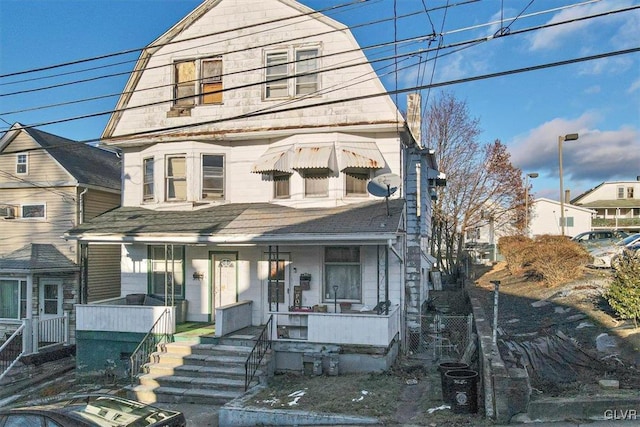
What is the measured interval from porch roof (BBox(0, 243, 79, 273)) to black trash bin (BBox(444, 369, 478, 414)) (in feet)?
50.1

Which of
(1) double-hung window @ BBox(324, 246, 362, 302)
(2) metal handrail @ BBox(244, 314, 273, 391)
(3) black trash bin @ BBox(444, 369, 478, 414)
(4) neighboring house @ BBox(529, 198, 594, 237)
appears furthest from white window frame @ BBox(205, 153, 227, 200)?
(4) neighboring house @ BBox(529, 198, 594, 237)

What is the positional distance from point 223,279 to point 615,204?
64211 mm

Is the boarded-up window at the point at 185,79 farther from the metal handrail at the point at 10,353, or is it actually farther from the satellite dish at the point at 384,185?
the metal handrail at the point at 10,353

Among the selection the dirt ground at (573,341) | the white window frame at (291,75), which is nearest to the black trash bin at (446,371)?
the dirt ground at (573,341)

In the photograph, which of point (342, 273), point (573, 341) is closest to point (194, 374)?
point (342, 273)

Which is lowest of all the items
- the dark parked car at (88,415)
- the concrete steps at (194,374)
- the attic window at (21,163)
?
the concrete steps at (194,374)

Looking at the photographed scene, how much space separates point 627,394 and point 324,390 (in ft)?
17.9

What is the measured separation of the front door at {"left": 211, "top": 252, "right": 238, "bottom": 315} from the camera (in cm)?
1476

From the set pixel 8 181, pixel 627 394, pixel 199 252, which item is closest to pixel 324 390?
pixel 627 394

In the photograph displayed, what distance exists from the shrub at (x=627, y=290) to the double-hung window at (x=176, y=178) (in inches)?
475

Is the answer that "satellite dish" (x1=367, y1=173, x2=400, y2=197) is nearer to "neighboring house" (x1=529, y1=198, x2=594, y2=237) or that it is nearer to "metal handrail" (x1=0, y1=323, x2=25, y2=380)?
"metal handrail" (x1=0, y1=323, x2=25, y2=380)

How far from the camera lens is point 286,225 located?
12.9 meters

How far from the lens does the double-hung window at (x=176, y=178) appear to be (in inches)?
618

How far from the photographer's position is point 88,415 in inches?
253
